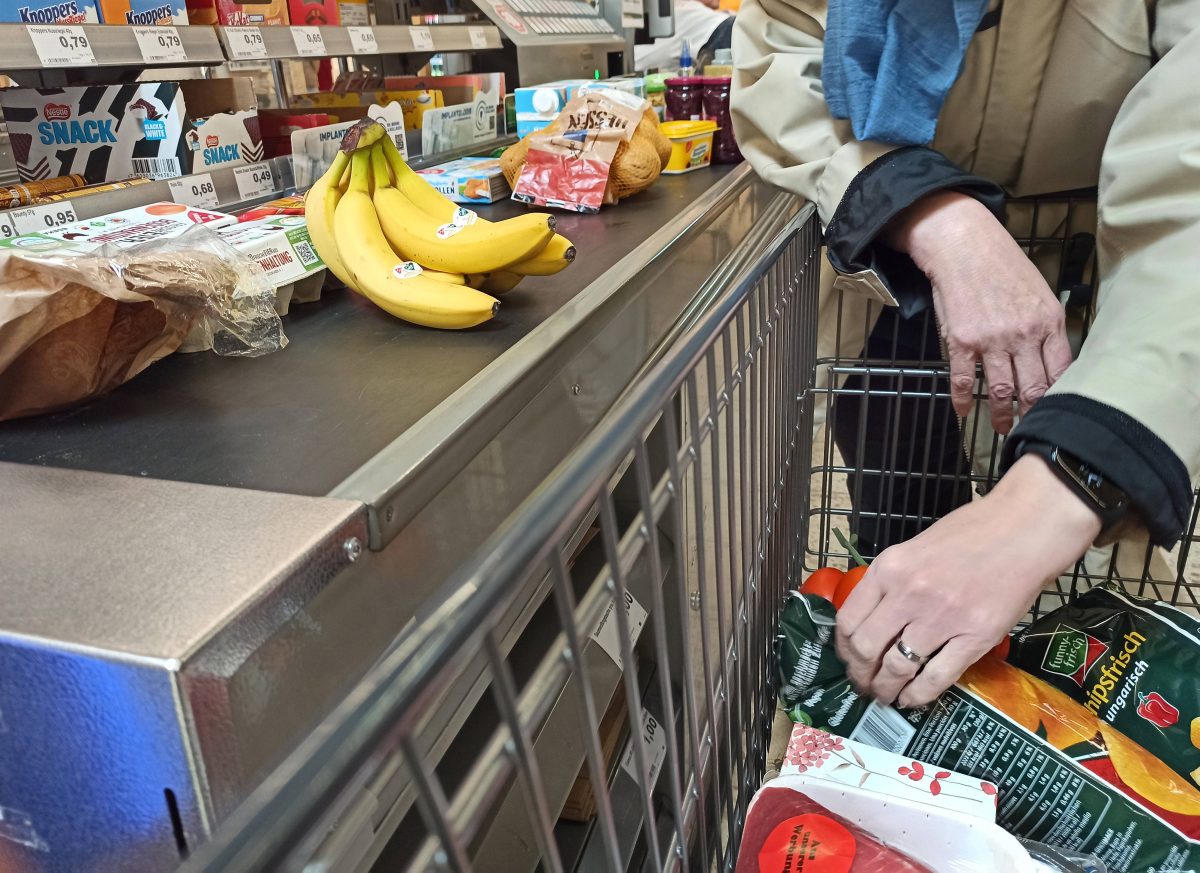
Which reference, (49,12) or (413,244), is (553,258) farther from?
(49,12)

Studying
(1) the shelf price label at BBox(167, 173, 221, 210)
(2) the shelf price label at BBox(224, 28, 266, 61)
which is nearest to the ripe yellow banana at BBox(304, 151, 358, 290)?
(1) the shelf price label at BBox(167, 173, 221, 210)

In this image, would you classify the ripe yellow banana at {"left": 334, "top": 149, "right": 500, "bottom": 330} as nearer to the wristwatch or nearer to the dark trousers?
the wristwatch

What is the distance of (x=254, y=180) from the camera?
49.0 inches

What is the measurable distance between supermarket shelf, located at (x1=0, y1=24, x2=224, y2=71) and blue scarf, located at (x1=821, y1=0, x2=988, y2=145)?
806mm

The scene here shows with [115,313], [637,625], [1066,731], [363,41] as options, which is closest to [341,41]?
[363,41]

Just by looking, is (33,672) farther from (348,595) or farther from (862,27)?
(862,27)

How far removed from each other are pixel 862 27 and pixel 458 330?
1.61 feet

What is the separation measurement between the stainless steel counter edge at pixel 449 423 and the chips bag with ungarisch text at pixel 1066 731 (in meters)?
0.41

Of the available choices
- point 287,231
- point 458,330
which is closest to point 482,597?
point 458,330

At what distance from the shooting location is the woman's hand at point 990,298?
0.82m

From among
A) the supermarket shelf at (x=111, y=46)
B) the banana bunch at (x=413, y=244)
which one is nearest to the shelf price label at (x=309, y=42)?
the supermarket shelf at (x=111, y=46)

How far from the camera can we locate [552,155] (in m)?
1.35

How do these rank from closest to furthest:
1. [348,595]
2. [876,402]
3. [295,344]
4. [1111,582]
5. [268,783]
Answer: [268,783] → [348,595] → [295,344] → [1111,582] → [876,402]

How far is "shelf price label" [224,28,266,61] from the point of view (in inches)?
47.3
